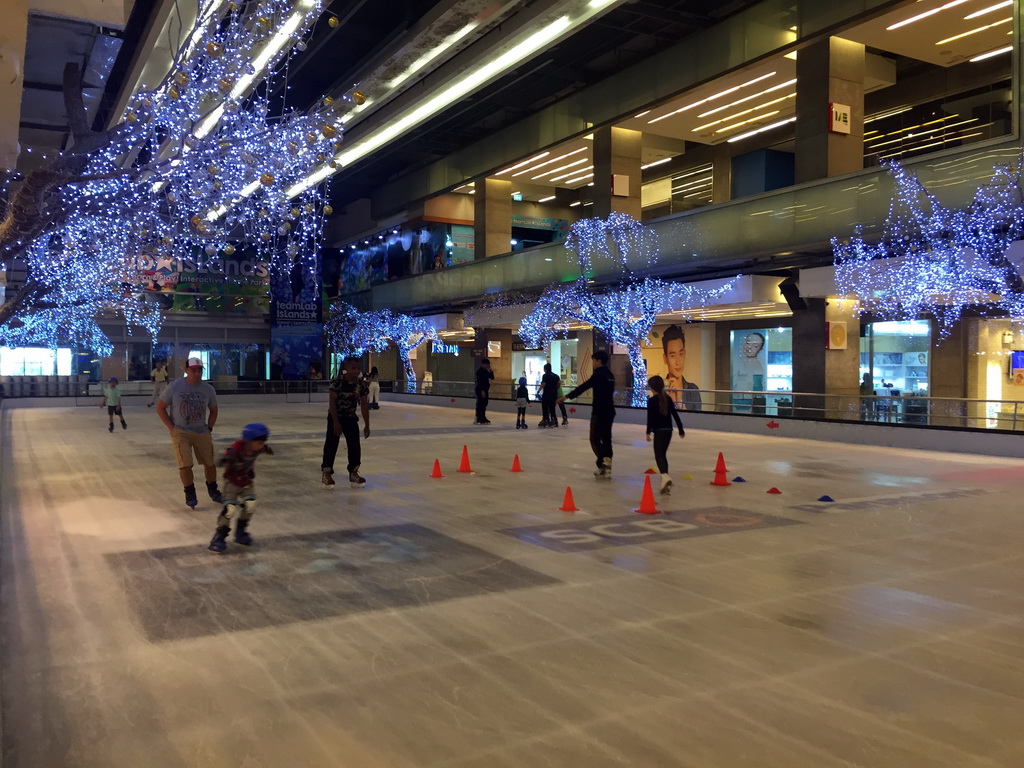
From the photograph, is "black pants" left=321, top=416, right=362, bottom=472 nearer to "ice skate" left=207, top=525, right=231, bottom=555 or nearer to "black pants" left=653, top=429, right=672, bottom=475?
"ice skate" left=207, top=525, right=231, bottom=555

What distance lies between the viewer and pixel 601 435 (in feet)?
40.6

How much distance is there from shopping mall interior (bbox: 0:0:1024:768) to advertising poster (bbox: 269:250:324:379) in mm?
5725

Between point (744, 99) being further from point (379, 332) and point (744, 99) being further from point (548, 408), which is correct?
point (379, 332)

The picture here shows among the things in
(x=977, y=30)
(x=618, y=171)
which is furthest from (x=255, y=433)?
(x=618, y=171)

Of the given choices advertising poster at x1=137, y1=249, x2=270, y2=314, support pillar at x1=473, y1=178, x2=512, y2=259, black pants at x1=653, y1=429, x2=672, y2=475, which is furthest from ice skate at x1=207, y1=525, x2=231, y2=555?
advertising poster at x1=137, y1=249, x2=270, y2=314

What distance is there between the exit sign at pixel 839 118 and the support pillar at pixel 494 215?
16.6 metres

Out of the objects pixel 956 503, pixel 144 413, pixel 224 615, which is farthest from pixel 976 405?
pixel 144 413

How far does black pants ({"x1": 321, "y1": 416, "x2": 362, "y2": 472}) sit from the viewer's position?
35.8ft

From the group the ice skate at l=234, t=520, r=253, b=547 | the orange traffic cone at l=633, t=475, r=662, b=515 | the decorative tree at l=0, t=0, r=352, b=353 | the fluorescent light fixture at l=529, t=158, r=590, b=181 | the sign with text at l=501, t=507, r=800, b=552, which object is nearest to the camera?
the decorative tree at l=0, t=0, r=352, b=353

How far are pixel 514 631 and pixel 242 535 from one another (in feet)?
11.5

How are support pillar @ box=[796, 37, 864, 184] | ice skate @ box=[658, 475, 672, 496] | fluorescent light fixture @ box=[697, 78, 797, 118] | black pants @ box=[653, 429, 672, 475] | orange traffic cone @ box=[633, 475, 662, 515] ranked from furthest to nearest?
fluorescent light fixture @ box=[697, 78, 797, 118] → support pillar @ box=[796, 37, 864, 184] → ice skate @ box=[658, 475, 672, 496] → black pants @ box=[653, 429, 672, 475] → orange traffic cone @ box=[633, 475, 662, 515]

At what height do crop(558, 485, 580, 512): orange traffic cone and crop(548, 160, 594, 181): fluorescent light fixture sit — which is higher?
crop(548, 160, 594, 181): fluorescent light fixture

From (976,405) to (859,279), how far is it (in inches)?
143

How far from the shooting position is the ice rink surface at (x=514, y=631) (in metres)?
3.65
